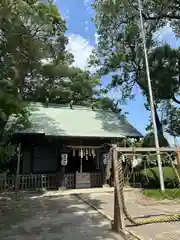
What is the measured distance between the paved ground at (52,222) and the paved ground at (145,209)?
0.67 metres

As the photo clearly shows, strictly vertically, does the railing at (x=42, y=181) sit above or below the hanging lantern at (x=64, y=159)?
below

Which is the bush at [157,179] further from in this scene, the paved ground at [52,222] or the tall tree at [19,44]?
the tall tree at [19,44]

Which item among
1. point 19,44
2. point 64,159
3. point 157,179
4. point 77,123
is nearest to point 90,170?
point 64,159

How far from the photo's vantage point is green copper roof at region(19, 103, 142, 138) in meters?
14.3

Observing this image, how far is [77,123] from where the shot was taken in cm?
1614

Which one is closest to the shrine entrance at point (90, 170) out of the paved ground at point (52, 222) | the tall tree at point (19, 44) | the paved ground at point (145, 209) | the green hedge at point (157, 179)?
the paved ground at point (145, 209)

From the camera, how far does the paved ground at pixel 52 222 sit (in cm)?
650

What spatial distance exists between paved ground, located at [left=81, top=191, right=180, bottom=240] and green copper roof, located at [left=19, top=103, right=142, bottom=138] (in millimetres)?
3868

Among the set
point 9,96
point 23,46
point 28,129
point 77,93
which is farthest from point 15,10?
point 77,93

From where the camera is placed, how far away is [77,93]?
987 inches

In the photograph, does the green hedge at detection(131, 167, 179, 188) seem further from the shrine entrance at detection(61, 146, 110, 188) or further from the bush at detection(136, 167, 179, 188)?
the shrine entrance at detection(61, 146, 110, 188)

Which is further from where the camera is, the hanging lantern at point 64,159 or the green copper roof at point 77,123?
the green copper roof at point 77,123

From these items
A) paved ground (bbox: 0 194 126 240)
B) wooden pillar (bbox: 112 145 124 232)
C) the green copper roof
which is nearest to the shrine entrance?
the green copper roof

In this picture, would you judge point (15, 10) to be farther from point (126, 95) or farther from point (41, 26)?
point (126, 95)
